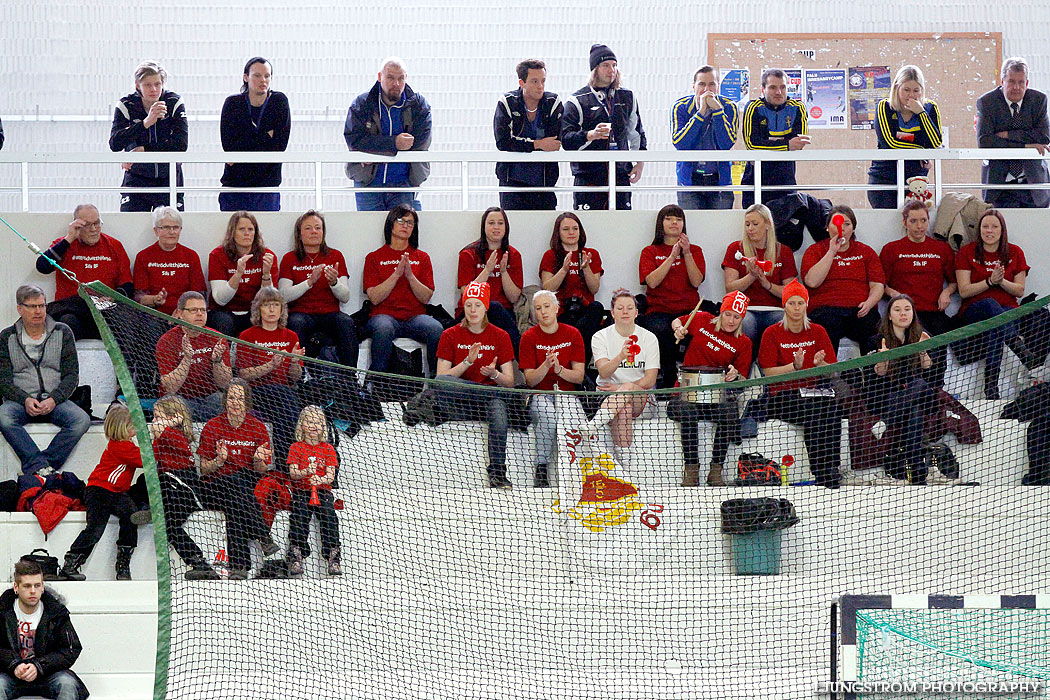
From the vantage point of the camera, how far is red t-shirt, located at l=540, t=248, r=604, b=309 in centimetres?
696

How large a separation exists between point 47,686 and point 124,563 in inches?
28.0

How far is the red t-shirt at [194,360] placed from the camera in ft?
13.0

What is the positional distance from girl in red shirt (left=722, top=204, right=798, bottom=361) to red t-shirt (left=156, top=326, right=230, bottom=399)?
11.9 ft

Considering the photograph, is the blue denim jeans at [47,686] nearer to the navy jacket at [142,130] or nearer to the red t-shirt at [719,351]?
the red t-shirt at [719,351]

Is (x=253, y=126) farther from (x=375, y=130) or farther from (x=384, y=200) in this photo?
(x=384, y=200)

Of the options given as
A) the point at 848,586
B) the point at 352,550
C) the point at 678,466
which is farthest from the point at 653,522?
the point at 352,550

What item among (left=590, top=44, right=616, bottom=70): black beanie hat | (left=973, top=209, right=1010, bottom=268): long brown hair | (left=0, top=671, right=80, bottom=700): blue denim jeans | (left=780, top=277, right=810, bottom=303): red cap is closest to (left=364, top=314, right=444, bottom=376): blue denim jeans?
(left=780, top=277, right=810, bottom=303): red cap

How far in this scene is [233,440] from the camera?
13.4ft

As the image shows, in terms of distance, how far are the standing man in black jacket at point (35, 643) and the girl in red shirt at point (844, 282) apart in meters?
4.04

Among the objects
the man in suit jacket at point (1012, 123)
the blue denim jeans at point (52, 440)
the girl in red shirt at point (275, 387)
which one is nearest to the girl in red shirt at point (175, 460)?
the girl in red shirt at point (275, 387)

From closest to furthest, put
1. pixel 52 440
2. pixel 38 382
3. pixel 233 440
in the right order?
pixel 233 440
pixel 52 440
pixel 38 382

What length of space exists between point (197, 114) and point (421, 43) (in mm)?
1897

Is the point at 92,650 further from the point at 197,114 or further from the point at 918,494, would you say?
the point at 197,114

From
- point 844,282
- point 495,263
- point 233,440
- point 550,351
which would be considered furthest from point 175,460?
point 844,282
